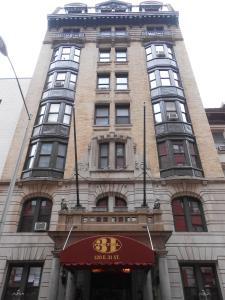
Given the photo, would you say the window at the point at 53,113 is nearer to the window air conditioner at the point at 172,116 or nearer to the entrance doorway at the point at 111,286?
the window air conditioner at the point at 172,116

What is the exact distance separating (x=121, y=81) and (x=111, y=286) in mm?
17184

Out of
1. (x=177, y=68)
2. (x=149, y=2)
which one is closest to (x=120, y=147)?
(x=177, y=68)

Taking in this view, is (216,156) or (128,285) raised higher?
(216,156)

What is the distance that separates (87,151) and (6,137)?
22.5 ft

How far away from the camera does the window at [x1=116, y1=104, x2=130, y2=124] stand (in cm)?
2338

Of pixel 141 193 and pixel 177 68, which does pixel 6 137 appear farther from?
pixel 177 68

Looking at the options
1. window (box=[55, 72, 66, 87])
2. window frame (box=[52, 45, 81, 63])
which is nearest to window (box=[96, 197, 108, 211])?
window (box=[55, 72, 66, 87])

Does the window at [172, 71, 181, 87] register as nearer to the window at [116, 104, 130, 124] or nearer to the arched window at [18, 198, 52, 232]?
the window at [116, 104, 130, 124]

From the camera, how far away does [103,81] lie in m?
26.8

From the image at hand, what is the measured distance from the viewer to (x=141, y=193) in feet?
60.0

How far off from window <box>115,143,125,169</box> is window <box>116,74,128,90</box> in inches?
261

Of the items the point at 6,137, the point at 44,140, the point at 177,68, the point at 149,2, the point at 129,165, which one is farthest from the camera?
the point at 149,2

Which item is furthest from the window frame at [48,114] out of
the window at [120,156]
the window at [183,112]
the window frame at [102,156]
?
the window at [183,112]

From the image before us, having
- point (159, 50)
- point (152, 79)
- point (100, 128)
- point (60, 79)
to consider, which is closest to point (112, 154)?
point (100, 128)
